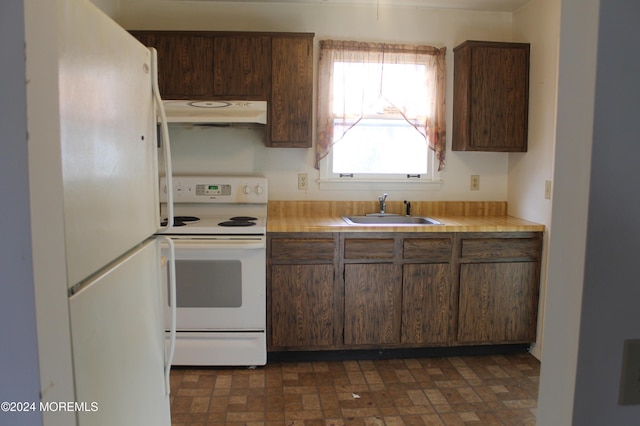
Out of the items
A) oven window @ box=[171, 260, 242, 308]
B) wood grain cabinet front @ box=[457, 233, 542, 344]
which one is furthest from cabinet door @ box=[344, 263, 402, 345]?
oven window @ box=[171, 260, 242, 308]

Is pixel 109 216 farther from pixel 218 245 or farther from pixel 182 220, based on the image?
pixel 182 220

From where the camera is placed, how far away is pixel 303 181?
3.50m

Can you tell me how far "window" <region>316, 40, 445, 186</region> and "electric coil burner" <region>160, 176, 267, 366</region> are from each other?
0.96 meters

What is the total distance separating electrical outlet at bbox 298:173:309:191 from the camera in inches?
138

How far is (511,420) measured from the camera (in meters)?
2.41

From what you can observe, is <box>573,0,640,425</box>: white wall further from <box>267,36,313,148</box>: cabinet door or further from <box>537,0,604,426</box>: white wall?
<box>267,36,313,148</box>: cabinet door

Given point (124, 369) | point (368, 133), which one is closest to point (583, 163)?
point (124, 369)

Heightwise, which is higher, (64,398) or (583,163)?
(583,163)

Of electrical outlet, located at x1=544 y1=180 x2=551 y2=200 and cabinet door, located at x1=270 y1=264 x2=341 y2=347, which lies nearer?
cabinet door, located at x1=270 y1=264 x2=341 y2=347

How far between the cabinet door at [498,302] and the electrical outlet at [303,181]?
1.25 metres

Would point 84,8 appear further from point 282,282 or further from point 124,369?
point 282,282

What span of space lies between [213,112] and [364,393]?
1.94 metres

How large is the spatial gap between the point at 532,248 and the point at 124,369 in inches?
106

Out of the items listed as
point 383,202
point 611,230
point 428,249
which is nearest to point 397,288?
point 428,249
